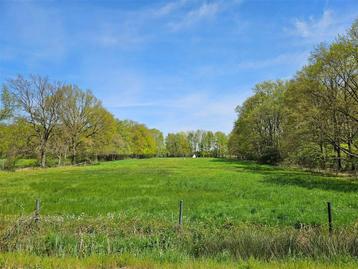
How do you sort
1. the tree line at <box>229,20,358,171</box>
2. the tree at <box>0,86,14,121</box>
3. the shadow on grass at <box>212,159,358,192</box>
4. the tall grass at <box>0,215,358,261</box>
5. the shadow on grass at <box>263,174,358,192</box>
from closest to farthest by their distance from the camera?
the tall grass at <box>0,215,358,261</box> → the shadow on grass at <box>263,174,358,192</box> → the shadow on grass at <box>212,159,358,192</box> → the tree line at <box>229,20,358,171</box> → the tree at <box>0,86,14,121</box>

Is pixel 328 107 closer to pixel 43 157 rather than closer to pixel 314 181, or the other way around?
pixel 314 181

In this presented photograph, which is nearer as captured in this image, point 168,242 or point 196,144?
point 168,242

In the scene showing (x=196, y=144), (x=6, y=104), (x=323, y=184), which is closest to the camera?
(x=323, y=184)

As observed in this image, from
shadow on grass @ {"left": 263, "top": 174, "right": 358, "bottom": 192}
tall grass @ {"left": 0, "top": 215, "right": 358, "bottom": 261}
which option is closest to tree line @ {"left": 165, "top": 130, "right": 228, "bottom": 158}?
shadow on grass @ {"left": 263, "top": 174, "right": 358, "bottom": 192}

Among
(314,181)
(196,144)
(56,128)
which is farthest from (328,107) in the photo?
(196,144)

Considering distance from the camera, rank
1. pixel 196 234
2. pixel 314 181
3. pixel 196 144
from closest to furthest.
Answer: pixel 196 234
pixel 314 181
pixel 196 144

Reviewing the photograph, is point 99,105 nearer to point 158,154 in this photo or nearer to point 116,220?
point 116,220

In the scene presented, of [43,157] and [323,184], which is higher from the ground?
[43,157]

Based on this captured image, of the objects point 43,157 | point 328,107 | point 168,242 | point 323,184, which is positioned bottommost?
point 323,184

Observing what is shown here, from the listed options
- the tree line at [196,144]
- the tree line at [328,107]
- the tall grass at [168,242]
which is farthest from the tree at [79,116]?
the tree line at [196,144]

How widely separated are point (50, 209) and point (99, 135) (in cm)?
6006

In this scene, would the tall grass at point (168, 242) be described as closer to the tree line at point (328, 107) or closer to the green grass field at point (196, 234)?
the green grass field at point (196, 234)

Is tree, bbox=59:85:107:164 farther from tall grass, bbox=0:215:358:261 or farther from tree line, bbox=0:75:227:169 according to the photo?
tall grass, bbox=0:215:358:261

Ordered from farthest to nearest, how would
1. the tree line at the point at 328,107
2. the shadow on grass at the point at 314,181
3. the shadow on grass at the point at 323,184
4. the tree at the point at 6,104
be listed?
the tree at the point at 6,104 < the tree line at the point at 328,107 < the shadow on grass at the point at 314,181 < the shadow on grass at the point at 323,184
